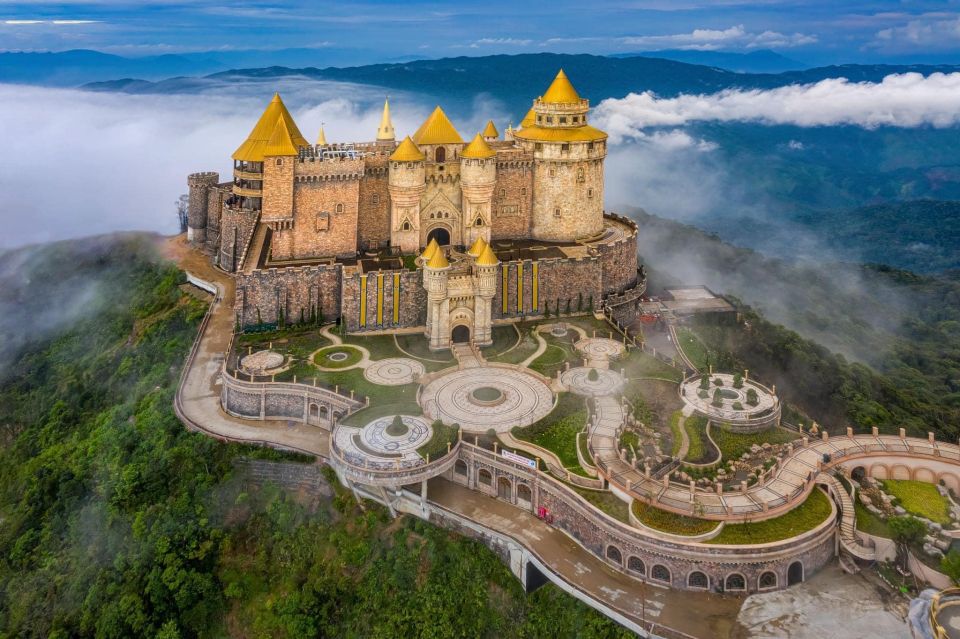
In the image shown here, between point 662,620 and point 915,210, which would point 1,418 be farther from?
point 915,210

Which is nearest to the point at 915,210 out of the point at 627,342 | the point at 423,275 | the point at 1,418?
the point at 627,342

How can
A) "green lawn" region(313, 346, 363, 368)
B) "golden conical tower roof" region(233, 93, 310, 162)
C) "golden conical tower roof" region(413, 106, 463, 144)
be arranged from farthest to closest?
"golden conical tower roof" region(233, 93, 310, 162), "golden conical tower roof" region(413, 106, 463, 144), "green lawn" region(313, 346, 363, 368)

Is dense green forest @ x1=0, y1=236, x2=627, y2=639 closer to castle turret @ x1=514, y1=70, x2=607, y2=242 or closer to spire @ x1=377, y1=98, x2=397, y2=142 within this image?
spire @ x1=377, y1=98, x2=397, y2=142

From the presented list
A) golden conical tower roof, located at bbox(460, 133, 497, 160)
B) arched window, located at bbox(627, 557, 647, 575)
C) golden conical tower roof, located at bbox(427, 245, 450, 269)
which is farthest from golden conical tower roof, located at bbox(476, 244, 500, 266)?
arched window, located at bbox(627, 557, 647, 575)

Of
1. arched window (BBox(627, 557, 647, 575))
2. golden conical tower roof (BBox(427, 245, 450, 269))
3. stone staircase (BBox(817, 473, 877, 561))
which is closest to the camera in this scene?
arched window (BBox(627, 557, 647, 575))

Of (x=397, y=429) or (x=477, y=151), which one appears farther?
(x=477, y=151)

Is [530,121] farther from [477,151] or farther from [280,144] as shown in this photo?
[280,144]

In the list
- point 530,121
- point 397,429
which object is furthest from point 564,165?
point 397,429
